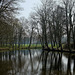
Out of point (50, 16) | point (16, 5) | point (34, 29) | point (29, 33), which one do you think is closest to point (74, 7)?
point (50, 16)

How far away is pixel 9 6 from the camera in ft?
53.5

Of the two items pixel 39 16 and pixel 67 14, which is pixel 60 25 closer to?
pixel 67 14

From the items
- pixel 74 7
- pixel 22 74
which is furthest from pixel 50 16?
pixel 22 74

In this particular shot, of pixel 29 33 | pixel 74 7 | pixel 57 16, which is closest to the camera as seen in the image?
pixel 74 7

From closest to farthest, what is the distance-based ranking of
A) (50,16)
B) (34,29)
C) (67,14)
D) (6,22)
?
(6,22)
(67,14)
(50,16)
(34,29)

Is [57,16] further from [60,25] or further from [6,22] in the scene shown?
[6,22]

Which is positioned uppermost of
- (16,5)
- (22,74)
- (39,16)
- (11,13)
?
(39,16)

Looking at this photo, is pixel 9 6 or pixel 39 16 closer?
pixel 9 6

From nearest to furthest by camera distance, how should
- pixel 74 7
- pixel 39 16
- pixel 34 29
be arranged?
pixel 74 7 → pixel 39 16 → pixel 34 29

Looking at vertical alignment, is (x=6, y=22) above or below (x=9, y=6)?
below

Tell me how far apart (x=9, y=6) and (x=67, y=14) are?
755 inches

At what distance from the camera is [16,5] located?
16906 mm

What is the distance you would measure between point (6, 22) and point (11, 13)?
1372 mm

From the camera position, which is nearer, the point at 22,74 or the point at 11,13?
the point at 22,74
